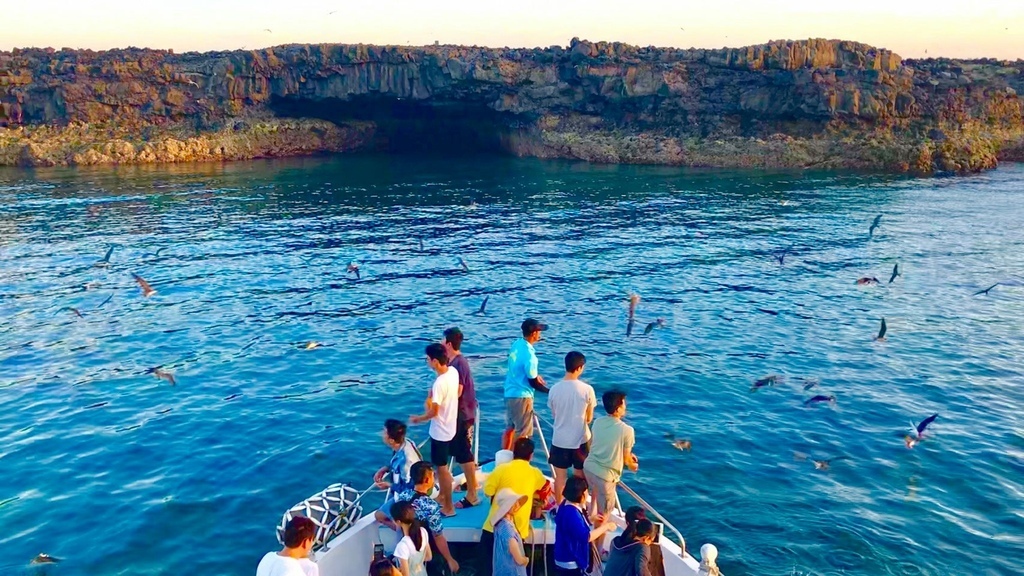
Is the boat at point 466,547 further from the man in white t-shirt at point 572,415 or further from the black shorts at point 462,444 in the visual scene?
the black shorts at point 462,444

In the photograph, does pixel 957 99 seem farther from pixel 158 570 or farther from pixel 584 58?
pixel 158 570

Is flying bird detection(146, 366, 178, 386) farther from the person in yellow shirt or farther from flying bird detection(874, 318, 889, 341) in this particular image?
flying bird detection(874, 318, 889, 341)

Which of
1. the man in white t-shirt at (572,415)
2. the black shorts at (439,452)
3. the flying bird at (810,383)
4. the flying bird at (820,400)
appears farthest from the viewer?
the flying bird at (810,383)

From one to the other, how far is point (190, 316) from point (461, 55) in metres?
60.9

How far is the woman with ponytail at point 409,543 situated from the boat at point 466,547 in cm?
111

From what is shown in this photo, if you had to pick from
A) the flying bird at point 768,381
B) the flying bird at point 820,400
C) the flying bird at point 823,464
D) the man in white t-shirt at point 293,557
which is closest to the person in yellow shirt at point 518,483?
the man in white t-shirt at point 293,557

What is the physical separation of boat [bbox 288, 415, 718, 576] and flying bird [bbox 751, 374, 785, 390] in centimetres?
900

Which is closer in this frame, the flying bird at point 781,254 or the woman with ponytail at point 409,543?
the woman with ponytail at point 409,543

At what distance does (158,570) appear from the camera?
41.0 ft

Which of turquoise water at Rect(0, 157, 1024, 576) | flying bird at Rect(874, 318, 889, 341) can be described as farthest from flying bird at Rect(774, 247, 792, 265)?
flying bird at Rect(874, 318, 889, 341)

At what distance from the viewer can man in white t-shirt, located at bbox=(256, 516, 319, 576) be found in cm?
758

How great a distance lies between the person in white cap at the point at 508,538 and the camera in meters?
9.66

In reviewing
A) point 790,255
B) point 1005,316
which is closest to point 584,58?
point 790,255

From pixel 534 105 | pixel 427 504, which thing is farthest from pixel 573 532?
pixel 534 105
